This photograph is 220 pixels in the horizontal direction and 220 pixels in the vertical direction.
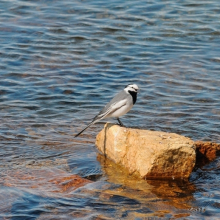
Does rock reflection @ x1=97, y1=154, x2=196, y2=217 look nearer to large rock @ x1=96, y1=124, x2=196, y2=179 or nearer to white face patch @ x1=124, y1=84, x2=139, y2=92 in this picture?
large rock @ x1=96, y1=124, x2=196, y2=179

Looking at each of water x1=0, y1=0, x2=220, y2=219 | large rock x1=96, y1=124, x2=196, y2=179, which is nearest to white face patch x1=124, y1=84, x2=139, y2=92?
large rock x1=96, y1=124, x2=196, y2=179

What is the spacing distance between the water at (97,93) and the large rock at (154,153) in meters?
0.23

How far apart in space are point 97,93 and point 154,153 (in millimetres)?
4829

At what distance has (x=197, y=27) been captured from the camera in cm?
1680

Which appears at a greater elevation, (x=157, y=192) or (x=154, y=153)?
(x=154, y=153)

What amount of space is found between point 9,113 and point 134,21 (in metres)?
7.31

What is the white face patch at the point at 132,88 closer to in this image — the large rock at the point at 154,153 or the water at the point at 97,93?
the large rock at the point at 154,153

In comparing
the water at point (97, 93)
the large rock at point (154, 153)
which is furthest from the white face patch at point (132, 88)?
the water at point (97, 93)

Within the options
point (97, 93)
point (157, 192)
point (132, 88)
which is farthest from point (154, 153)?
point (97, 93)

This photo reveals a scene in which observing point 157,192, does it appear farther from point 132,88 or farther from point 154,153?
point 132,88

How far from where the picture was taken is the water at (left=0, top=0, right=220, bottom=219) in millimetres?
7567

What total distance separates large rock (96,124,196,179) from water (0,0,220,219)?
0.23 meters

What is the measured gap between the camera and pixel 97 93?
1273 cm

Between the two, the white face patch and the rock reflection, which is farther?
the white face patch
